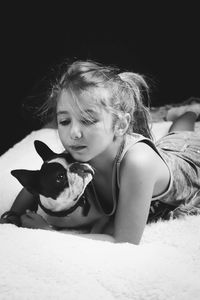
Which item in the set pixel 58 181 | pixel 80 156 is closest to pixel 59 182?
pixel 58 181

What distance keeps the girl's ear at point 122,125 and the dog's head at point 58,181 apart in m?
0.14

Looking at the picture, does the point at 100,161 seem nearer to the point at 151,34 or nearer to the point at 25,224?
the point at 25,224

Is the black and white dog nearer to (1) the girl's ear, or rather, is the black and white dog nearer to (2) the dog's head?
(2) the dog's head

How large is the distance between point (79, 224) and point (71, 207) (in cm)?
12

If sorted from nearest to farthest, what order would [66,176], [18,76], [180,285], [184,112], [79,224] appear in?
[180,285] < [66,176] < [79,224] < [184,112] < [18,76]

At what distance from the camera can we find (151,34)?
2.07m

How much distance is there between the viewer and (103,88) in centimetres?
106

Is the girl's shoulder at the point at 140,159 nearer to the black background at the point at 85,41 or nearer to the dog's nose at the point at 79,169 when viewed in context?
the dog's nose at the point at 79,169

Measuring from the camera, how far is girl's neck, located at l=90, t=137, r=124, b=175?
1106mm

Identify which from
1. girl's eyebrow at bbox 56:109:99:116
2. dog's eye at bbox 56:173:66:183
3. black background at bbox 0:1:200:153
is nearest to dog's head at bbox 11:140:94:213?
dog's eye at bbox 56:173:66:183

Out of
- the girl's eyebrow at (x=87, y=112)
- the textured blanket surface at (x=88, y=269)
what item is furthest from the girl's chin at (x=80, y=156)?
the textured blanket surface at (x=88, y=269)

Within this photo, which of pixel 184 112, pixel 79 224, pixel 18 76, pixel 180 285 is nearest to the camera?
pixel 180 285

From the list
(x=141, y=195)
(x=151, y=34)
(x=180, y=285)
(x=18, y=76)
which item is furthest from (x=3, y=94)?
(x=180, y=285)

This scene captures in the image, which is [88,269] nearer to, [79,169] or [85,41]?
[79,169]
